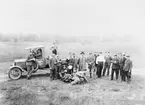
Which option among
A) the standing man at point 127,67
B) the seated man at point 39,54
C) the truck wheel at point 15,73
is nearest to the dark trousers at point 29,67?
the truck wheel at point 15,73

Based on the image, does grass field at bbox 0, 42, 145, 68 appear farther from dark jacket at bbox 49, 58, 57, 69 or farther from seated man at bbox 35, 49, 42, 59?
dark jacket at bbox 49, 58, 57, 69

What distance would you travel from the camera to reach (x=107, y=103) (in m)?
5.64

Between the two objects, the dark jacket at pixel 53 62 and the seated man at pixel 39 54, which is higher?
the seated man at pixel 39 54

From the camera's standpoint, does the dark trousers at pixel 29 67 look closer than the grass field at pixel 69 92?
No

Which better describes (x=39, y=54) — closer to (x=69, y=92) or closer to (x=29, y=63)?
(x=29, y=63)

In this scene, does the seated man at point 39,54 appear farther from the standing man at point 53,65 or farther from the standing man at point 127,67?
the standing man at point 127,67

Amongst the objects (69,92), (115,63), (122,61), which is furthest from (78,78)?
(122,61)

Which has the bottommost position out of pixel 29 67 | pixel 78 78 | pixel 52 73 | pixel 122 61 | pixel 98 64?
pixel 78 78

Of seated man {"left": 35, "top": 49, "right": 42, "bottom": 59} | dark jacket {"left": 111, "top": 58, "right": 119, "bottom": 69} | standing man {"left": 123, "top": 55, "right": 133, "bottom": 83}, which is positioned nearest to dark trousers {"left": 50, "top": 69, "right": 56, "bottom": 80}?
seated man {"left": 35, "top": 49, "right": 42, "bottom": 59}

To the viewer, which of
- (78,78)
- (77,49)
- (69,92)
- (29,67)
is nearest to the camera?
(69,92)

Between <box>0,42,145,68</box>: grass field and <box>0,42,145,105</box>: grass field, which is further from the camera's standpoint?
<box>0,42,145,68</box>: grass field

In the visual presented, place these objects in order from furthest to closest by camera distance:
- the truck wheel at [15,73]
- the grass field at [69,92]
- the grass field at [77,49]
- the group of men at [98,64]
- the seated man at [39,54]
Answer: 1. the grass field at [77,49]
2. the seated man at [39,54]
3. the truck wheel at [15,73]
4. the group of men at [98,64]
5. the grass field at [69,92]

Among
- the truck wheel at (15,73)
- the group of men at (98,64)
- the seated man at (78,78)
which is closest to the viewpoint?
the seated man at (78,78)

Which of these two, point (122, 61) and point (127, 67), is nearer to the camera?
point (127, 67)
